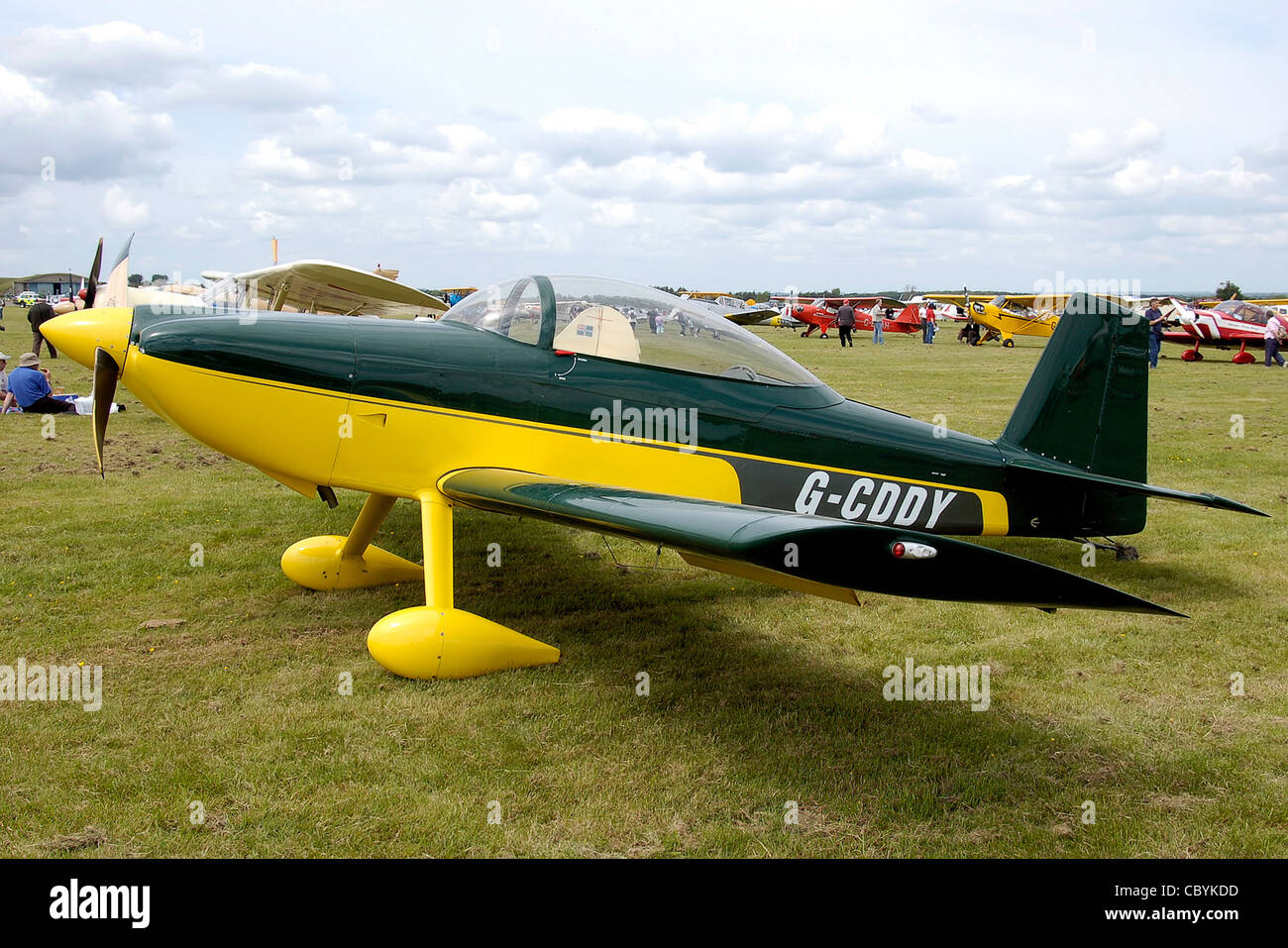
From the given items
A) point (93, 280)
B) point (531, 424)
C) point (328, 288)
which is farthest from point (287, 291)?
point (531, 424)

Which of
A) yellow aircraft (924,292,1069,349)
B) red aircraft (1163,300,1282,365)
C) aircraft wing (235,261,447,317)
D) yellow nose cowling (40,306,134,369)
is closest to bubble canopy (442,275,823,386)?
yellow nose cowling (40,306,134,369)

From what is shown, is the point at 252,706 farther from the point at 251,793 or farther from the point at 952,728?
the point at 952,728

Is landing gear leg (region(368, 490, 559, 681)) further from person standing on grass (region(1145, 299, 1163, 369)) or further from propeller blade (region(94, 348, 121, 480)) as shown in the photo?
person standing on grass (region(1145, 299, 1163, 369))

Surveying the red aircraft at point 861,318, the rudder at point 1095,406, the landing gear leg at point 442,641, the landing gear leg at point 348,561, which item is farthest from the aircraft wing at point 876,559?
the red aircraft at point 861,318

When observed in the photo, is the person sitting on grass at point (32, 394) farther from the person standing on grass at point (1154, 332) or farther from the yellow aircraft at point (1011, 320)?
the yellow aircraft at point (1011, 320)

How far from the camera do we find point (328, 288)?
14633 millimetres

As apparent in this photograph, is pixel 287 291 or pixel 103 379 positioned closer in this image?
pixel 103 379

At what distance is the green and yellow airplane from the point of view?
180 inches

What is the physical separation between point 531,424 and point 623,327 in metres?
0.75

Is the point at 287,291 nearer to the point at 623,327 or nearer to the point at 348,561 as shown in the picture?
the point at 348,561

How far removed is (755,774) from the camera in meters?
3.58

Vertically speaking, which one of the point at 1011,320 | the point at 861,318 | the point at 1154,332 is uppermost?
the point at 861,318

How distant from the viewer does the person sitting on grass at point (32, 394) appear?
1204 centimetres

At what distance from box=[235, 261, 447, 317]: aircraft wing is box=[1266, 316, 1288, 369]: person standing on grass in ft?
71.6
